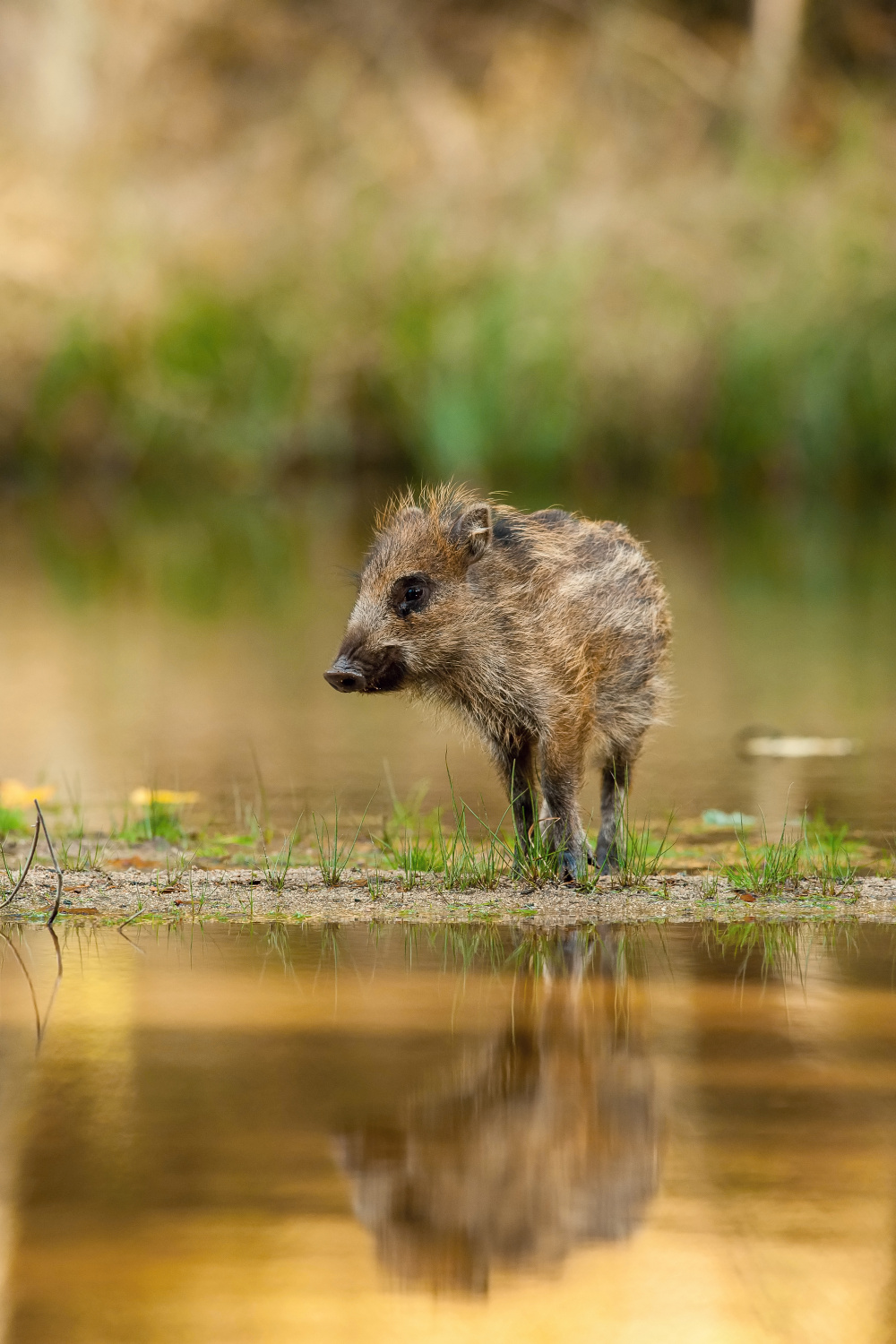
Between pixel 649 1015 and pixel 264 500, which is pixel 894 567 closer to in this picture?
pixel 264 500

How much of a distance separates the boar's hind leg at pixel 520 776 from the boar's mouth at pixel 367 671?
451 millimetres

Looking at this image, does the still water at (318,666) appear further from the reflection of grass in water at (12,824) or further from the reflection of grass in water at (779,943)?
the reflection of grass in water at (779,943)

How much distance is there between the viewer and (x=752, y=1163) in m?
3.48

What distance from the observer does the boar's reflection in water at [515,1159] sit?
3193mm

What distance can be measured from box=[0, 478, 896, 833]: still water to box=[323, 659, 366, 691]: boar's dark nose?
70 centimetres

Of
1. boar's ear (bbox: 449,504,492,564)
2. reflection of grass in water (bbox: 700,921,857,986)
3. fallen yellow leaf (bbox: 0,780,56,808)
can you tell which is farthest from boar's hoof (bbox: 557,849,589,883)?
fallen yellow leaf (bbox: 0,780,56,808)

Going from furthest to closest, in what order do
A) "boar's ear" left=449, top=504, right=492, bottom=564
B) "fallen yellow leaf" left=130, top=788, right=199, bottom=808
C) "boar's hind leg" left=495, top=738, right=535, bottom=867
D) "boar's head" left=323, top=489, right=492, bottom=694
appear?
"fallen yellow leaf" left=130, top=788, right=199, bottom=808, "boar's hind leg" left=495, top=738, right=535, bottom=867, "boar's ear" left=449, top=504, right=492, bottom=564, "boar's head" left=323, top=489, right=492, bottom=694

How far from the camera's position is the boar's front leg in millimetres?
5824

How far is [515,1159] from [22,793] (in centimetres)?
486

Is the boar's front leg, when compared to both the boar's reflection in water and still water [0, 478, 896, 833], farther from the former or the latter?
the boar's reflection in water

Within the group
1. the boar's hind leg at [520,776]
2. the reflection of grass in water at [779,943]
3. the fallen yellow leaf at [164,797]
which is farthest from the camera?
the fallen yellow leaf at [164,797]

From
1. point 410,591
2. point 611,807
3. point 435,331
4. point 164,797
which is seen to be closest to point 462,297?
point 435,331

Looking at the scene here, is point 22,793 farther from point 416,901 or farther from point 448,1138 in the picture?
point 448,1138

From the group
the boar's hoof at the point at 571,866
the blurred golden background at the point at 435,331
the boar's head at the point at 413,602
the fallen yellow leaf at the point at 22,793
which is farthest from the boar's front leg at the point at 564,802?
the blurred golden background at the point at 435,331
